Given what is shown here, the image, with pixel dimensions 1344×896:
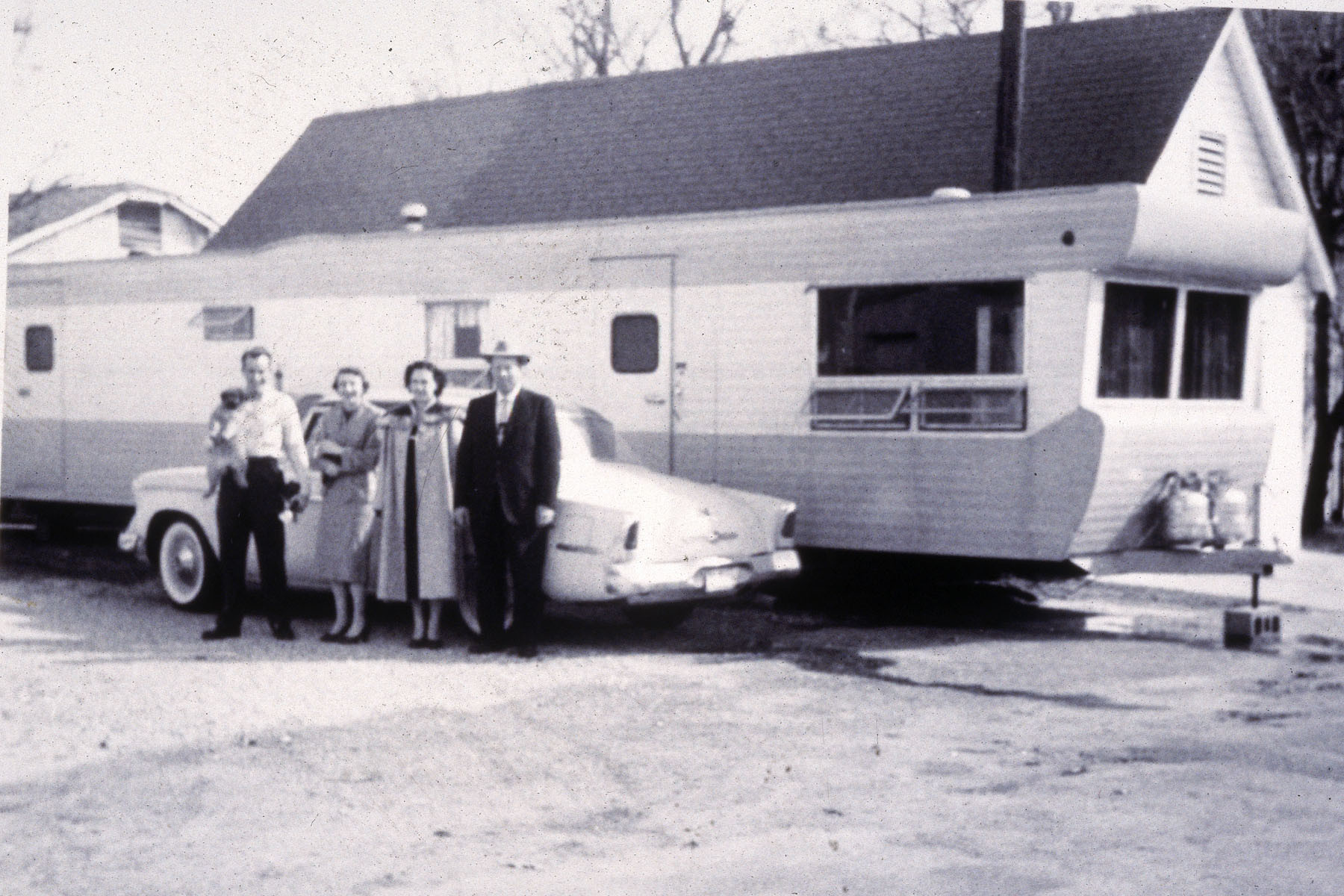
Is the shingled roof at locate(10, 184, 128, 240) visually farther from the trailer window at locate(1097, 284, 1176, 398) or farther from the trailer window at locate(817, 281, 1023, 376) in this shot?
the trailer window at locate(1097, 284, 1176, 398)

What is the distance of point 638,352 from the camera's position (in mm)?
10320

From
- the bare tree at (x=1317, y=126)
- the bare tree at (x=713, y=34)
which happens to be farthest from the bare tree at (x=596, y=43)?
the bare tree at (x=1317, y=126)

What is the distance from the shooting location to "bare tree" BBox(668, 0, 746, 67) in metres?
6.46

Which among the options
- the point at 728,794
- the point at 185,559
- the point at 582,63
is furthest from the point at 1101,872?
the point at 185,559

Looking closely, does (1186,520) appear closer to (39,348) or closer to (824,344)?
(824,344)

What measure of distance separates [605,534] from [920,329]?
2.40m

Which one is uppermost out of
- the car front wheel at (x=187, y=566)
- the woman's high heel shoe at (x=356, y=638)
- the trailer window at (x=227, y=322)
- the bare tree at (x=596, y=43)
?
the bare tree at (x=596, y=43)

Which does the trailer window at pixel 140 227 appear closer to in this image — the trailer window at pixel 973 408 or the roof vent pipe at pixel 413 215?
the roof vent pipe at pixel 413 215

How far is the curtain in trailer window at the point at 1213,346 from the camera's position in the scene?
982 cm

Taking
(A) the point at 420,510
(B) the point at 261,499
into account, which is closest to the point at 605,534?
(A) the point at 420,510

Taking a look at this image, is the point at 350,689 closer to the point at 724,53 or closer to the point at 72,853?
the point at 72,853

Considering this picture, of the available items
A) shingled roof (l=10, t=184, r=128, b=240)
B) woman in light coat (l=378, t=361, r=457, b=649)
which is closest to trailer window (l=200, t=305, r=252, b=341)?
woman in light coat (l=378, t=361, r=457, b=649)

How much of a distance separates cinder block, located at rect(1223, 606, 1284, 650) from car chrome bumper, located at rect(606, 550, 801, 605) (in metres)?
2.51

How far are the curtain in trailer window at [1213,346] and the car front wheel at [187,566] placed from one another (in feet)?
19.0
